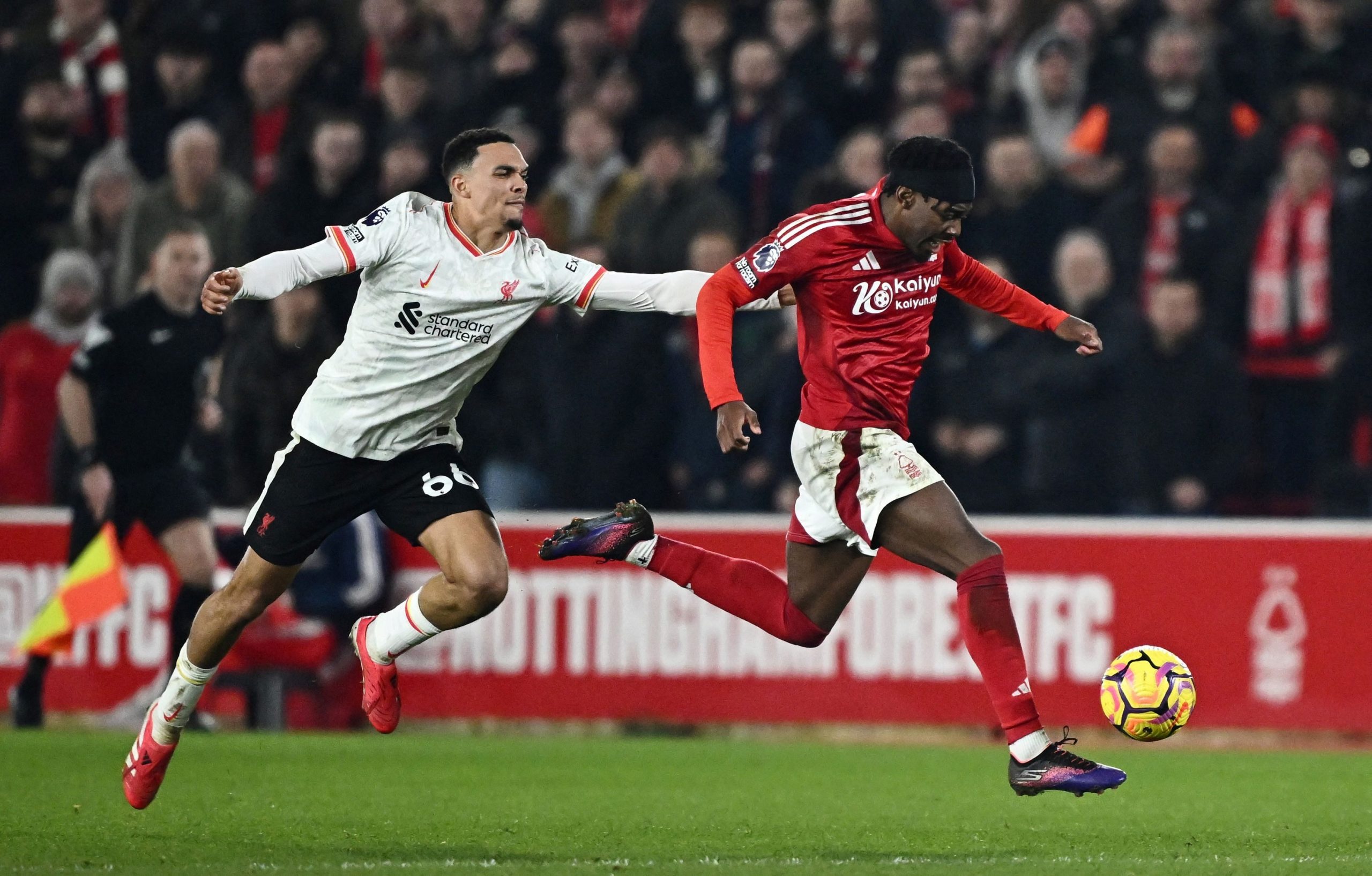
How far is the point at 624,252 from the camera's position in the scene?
1202 centimetres

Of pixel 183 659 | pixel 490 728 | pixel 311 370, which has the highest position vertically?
pixel 311 370

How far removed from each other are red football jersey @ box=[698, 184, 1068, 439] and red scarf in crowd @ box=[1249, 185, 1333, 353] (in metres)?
5.15

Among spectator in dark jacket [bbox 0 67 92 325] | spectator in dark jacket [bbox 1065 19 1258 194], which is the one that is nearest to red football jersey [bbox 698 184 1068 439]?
spectator in dark jacket [bbox 1065 19 1258 194]

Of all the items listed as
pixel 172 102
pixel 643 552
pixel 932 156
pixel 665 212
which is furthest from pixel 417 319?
pixel 172 102

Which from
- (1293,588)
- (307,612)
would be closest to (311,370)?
(307,612)

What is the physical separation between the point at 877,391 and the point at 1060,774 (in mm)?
1475

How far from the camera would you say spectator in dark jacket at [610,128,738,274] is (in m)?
11.9

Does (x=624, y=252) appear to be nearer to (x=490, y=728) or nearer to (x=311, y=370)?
(x=311, y=370)

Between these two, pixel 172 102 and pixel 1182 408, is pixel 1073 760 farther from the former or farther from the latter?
pixel 172 102

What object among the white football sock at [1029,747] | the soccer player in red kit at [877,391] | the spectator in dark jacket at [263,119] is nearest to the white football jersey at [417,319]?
the soccer player in red kit at [877,391]

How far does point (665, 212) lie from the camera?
12.1 meters

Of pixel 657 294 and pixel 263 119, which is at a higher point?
pixel 263 119

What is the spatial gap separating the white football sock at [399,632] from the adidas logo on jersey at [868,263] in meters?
1.87

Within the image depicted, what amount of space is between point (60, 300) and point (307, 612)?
280 centimetres
